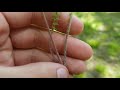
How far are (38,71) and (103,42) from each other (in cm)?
100

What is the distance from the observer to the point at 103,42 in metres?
1.77

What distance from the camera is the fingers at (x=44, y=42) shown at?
993 mm

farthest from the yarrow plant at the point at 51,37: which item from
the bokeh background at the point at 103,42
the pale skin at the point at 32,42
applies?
the bokeh background at the point at 103,42

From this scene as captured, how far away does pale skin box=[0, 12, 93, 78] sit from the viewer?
3.25 ft

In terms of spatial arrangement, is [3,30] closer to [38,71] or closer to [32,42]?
[32,42]

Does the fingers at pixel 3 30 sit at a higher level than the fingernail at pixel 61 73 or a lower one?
higher

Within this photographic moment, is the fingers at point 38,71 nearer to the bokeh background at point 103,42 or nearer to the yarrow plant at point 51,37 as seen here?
the yarrow plant at point 51,37

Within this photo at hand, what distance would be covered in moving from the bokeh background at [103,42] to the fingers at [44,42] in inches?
18.8

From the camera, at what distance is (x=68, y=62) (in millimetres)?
985

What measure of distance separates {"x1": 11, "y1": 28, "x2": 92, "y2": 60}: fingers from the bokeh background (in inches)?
18.8
